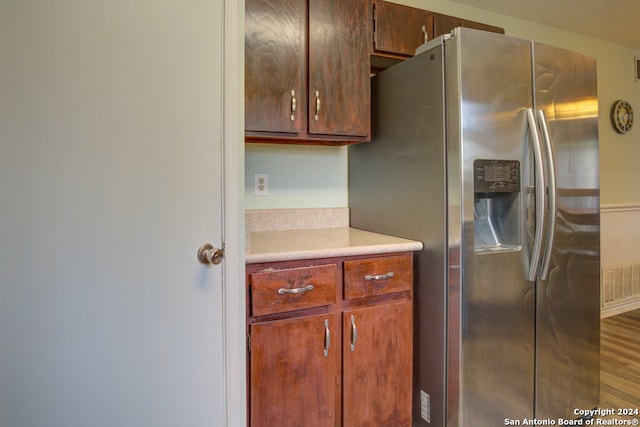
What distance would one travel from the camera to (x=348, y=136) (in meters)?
1.80

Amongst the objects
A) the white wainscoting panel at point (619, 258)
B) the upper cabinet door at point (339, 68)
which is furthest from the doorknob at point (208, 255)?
the white wainscoting panel at point (619, 258)

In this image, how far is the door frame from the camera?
1135 mm

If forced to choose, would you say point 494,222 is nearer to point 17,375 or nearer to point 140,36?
point 140,36

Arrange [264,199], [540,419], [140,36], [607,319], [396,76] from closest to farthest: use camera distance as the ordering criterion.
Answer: [140,36] → [540,419] → [396,76] → [264,199] → [607,319]

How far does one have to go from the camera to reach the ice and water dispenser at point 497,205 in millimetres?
1464

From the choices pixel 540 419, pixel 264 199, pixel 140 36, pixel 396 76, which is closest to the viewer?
pixel 140 36

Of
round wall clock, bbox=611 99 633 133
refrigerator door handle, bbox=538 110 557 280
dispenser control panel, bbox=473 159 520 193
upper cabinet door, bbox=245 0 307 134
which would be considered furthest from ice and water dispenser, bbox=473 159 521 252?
round wall clock, bbox=611 99 633 133

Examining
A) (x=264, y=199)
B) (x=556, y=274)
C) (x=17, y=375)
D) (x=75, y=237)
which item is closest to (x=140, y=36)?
(x=75, y=237)

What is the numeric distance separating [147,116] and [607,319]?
3.76 m

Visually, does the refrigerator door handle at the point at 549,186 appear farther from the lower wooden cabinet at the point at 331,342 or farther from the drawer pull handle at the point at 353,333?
the drawer pull handle at the point at 353,333

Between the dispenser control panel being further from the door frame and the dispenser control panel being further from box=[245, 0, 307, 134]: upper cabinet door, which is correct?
the door frame

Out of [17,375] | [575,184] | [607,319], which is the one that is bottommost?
[607,319]

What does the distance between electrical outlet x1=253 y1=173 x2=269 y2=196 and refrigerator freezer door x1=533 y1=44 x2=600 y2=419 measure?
133 cm

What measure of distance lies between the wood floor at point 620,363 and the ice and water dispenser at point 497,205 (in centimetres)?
115
